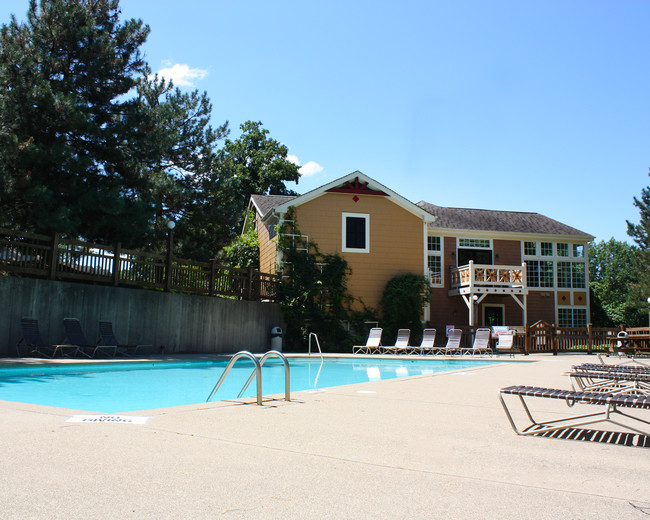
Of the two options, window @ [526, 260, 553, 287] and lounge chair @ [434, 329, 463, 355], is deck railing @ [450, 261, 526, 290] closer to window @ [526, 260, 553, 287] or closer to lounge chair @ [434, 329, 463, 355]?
lounge chair @ [434, 329, 463, 355]

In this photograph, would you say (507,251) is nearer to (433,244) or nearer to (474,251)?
(474,251)

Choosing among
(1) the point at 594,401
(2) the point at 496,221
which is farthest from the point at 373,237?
(1) the point at 594,401

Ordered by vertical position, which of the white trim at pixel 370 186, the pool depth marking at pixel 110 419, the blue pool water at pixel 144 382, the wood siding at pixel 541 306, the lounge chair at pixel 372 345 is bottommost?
the blue pool water at pixel 144 382

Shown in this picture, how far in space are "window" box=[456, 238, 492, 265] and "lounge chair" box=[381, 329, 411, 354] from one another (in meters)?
7.21

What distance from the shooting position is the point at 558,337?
70.7ft

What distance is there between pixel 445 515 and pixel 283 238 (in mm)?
19083

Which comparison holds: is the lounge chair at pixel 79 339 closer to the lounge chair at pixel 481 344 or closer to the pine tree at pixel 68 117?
the pine tree at pixel 68 117

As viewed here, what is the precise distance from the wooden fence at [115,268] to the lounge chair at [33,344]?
1332 millimetres

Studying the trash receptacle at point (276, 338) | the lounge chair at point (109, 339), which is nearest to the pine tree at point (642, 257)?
the trash receptacle at point (276, 338)

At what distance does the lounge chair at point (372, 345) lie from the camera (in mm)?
19938

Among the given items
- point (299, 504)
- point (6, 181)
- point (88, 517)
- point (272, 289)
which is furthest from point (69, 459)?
point (272, 289)

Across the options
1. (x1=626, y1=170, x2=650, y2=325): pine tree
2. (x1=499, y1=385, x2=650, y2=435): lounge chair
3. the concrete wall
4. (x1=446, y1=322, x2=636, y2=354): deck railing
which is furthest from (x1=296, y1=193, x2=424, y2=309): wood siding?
(x1=499, y1=385, x2=650, y2=435): lounge chair

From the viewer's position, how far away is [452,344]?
20156mm

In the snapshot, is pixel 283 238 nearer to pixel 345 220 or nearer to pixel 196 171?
pixel 345 220
